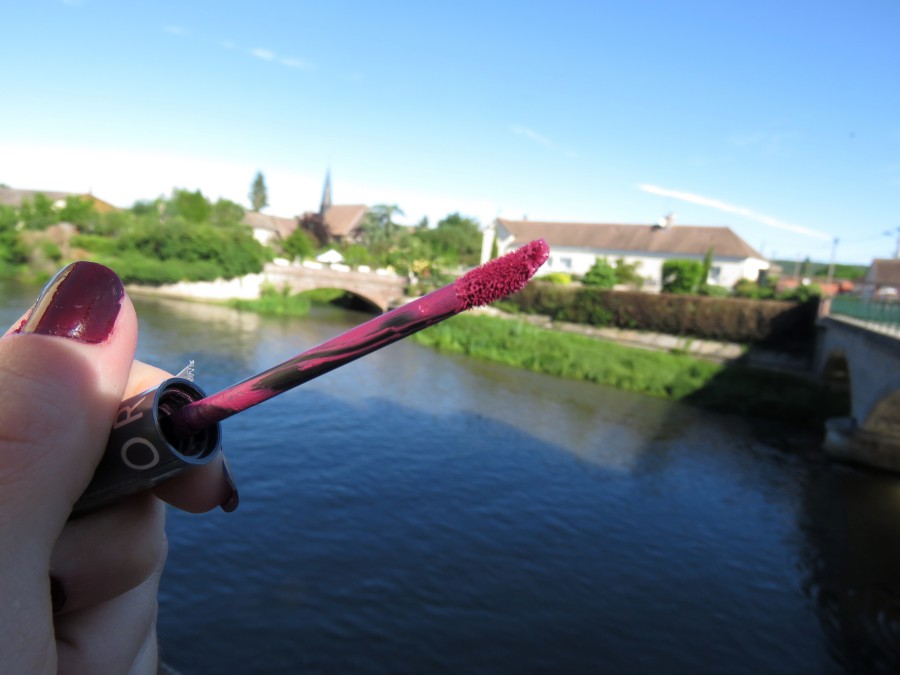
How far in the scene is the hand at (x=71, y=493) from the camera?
1.01m

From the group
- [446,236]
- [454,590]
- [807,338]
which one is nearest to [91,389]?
[454,590]

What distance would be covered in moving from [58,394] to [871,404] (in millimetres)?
20138

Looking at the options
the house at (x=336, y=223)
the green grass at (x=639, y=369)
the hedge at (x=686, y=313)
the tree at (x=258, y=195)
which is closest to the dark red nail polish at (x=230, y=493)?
the green grass at (x=639, y=369)

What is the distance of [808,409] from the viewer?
23656 millimetres

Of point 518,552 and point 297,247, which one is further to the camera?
point 297,247

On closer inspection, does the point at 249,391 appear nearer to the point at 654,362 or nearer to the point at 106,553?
the point at 106,553

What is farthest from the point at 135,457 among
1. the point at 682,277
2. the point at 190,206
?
the point at 190,206

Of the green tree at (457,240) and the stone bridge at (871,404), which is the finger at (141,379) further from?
the green tree at (457,240)

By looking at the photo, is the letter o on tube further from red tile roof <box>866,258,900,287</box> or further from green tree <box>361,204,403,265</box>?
green tree <box>361,204,403,265</box>

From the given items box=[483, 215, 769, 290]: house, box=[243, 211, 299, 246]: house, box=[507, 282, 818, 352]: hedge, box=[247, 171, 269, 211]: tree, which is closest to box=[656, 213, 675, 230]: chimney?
box=[483, 215, 769, 290]: house

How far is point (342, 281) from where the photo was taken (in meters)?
43.7

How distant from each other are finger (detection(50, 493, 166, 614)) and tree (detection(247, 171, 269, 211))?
124374mm

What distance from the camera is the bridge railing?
1789 cm

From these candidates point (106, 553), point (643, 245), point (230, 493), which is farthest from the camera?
point (643, 245)
